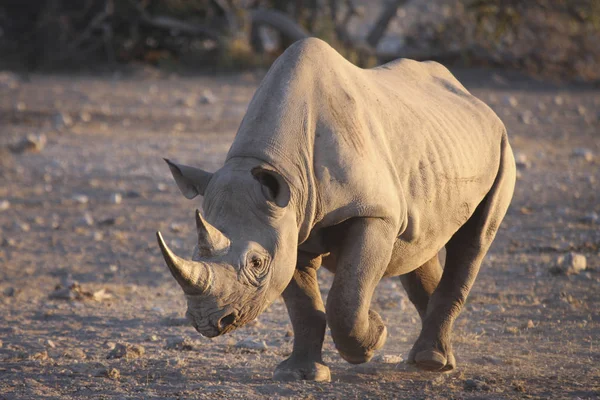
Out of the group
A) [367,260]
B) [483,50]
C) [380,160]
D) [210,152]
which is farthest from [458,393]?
[483,50]

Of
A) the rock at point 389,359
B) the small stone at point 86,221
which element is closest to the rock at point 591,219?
the rock at point 389,359

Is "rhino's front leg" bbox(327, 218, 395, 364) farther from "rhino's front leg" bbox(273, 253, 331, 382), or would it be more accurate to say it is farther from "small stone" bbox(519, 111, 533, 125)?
"small stone" bbox(519, 111, 533, 125)

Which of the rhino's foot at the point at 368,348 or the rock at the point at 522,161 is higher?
the rhino's foot at the point at 368,348

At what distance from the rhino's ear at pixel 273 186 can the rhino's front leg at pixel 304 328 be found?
73cm

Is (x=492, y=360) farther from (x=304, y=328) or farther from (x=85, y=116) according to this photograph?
(x=85, y=116)

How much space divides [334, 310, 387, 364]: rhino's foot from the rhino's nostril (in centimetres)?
65

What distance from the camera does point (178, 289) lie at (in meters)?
7.57

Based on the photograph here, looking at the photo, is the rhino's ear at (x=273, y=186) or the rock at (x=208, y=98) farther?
the rock at (x=208, y=98)

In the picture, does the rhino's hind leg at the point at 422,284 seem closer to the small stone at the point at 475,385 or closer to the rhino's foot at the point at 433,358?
the rhino's foot at the point at 433,358

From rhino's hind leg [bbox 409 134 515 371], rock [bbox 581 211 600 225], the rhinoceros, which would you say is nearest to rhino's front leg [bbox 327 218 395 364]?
the rhinoceros

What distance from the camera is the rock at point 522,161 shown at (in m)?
12.0

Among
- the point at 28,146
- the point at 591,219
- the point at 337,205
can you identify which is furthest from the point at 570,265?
the point at 28,146

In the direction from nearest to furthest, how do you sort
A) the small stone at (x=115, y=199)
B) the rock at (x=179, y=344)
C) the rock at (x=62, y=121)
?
the rock at (x=179, y=344)
the small stone at (x=115, y=199)
the rock at (x=62, y=121)

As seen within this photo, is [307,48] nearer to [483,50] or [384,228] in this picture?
[384,228]
